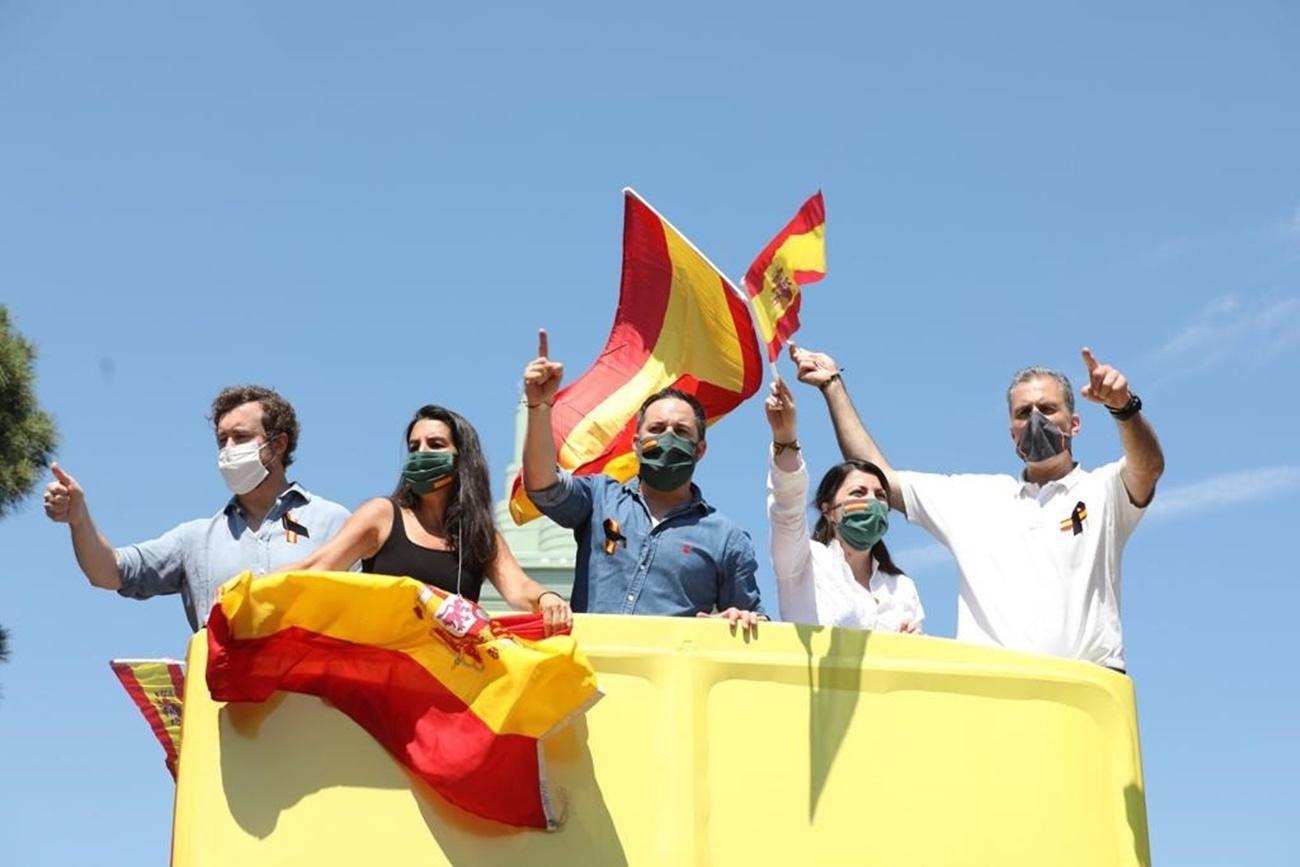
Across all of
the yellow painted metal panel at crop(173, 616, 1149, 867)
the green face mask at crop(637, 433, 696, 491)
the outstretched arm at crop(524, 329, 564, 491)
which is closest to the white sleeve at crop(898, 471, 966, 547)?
the green face mask at crop(637, 433, 696, 491)

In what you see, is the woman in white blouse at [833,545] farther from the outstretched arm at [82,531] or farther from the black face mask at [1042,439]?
the outstretched arm at [82,531]

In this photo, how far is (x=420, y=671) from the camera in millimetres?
4316

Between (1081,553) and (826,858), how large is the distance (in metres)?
1.56

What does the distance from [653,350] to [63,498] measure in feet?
9.31

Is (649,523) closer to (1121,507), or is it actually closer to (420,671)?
Answer: (420,671)

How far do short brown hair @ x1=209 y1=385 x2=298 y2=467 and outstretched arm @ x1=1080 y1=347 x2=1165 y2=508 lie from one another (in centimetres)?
248

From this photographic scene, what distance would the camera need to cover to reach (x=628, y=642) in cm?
432

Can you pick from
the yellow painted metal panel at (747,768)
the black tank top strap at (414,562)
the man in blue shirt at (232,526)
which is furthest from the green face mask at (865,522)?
the man in blue shirt at (232,526)

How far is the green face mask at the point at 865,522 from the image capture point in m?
5.40

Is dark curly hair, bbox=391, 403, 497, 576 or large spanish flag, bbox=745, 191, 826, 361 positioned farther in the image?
large spanish flag, bbox=745, 191, 826, 361

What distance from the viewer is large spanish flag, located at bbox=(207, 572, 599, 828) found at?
4.11 meters

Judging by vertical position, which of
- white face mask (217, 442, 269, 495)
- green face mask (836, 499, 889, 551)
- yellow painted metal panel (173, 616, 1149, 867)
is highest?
white face mask (217, 442, 269, 495)

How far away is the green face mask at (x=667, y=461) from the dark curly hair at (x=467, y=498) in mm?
473

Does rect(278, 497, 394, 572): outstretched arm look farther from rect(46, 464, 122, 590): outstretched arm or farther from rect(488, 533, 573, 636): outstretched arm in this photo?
rect(46, 464, 122, 590): outstretched arm
